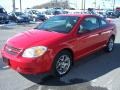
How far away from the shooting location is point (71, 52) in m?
6.29

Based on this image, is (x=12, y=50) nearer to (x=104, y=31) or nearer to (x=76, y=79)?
(x=76, y=79)

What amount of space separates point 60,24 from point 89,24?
927 mm

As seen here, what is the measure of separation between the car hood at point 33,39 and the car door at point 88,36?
663mm

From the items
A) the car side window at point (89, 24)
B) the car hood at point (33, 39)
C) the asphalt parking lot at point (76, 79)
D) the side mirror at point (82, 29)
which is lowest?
the asphalt parking lot at point (76, 79)

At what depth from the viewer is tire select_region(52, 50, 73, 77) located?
5.82 metres

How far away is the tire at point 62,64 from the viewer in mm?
5818

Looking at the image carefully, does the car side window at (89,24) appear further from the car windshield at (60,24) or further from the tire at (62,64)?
the tire at (62,64)

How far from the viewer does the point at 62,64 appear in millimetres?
6074

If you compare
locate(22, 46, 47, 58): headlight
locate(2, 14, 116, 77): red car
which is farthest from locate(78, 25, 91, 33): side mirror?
locate(22, 46, 47, 58): headlight

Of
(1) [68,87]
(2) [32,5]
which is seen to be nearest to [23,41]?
(1) [68,87]

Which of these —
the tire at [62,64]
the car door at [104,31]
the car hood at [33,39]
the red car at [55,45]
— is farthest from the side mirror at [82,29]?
the car door at [104,31]

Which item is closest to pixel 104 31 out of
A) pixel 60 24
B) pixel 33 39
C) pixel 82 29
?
pixel 82 29

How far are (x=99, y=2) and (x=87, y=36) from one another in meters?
103

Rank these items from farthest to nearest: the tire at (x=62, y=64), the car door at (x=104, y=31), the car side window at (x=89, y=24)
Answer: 1. the car door at (x=104, y=31)
2. the car side window at (x=89, y=24)
3. the tire at (x=62, y=64)
